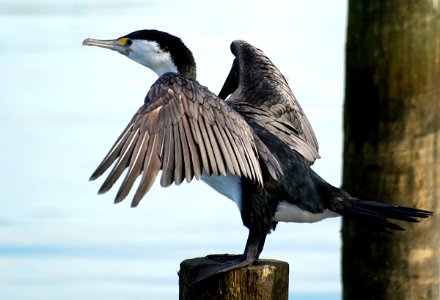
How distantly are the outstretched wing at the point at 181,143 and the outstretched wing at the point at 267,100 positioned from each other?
732 millimetres

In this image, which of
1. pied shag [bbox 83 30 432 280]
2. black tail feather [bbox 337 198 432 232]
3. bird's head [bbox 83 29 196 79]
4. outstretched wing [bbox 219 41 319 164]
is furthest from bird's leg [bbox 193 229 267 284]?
bird's head [bbox 83 29 196 79]

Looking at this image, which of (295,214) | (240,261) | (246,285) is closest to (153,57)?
(295,214)

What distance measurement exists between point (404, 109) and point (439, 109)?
0.87 feet

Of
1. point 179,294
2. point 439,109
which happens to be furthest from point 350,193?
point 179,294

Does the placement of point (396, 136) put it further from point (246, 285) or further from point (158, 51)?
point (158, 51)

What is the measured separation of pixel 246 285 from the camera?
20.6 feet

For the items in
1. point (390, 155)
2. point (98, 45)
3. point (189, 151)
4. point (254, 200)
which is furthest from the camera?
point (98, 45)

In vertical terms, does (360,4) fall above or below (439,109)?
above

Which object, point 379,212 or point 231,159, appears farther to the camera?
point 379,212

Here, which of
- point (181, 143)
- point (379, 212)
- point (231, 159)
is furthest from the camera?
point (379, 212)

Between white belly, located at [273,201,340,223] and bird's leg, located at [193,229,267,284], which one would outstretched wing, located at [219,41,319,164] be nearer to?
white belly, located at [273,201,340,223]

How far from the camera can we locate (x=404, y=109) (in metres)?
7.23

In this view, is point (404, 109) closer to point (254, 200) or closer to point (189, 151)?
point (254, 200)

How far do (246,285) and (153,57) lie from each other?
221cm
